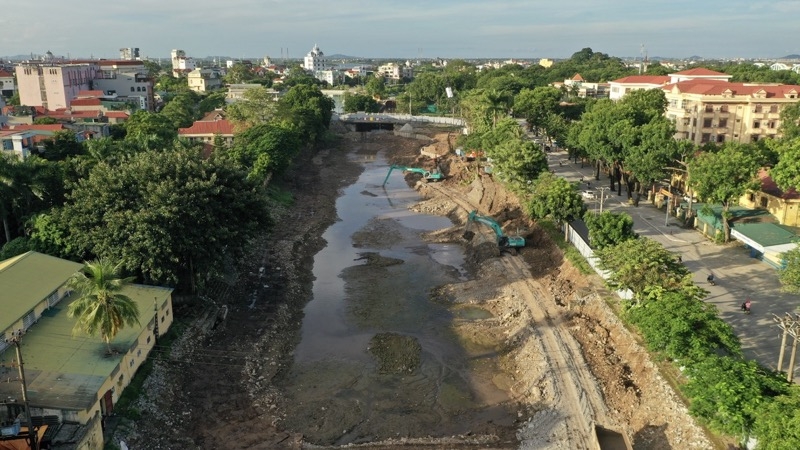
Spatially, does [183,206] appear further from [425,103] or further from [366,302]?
[425,103]

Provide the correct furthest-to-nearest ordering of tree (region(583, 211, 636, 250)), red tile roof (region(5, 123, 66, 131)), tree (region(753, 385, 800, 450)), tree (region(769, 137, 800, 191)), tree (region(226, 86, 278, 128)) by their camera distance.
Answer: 1. tree (region(226, 86, 278, 128))
2. red tile roof (region(5, 123, 66, 131))
3. tree (region(769, 137, 800, 191))
4. tree (region(583, 211, 636, 250))
5. tree (region(753, 385, 800, 450))

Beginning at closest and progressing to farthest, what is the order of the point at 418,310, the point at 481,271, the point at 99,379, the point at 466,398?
the point at 99,379
the point at 466,398
the point at 418,310
the point at 481,271

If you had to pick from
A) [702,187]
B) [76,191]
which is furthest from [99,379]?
[702,187]

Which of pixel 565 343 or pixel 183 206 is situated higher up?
pixel 183 206

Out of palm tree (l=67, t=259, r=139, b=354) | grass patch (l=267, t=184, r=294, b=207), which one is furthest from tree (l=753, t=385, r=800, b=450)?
grass patch (l=267, t=184, r=294, b=207)

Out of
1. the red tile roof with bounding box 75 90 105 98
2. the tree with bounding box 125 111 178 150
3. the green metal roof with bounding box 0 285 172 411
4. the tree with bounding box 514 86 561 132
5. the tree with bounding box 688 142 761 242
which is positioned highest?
the red tile roof with bounding box 75 90 105 98

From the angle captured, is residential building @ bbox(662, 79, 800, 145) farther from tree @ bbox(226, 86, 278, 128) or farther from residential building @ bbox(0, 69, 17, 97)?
residential building @ bbox(0, 69, 17, 97)

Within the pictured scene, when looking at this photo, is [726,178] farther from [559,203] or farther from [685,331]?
[685,331]
